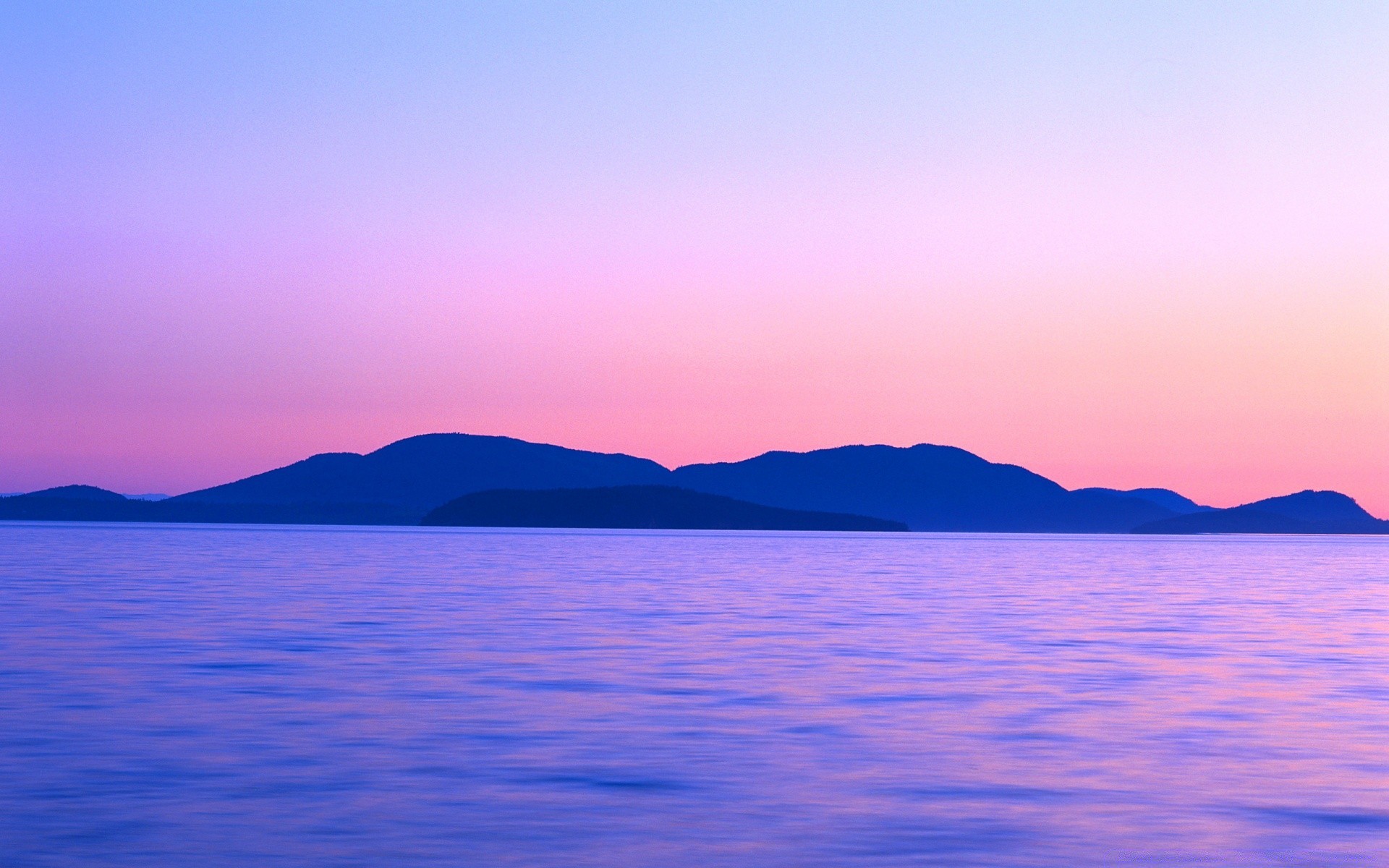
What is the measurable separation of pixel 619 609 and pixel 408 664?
14983mm

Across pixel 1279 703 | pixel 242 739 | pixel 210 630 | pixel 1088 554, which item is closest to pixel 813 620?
pixel 210 630

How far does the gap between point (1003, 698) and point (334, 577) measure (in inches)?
1599

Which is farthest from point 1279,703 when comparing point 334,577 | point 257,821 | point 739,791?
point 334,577

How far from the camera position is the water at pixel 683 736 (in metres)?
12.5

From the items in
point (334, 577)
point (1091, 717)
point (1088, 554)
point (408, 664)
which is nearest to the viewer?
point (1091, 717)

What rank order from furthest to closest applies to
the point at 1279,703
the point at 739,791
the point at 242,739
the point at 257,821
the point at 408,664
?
the point at 408,664
the point at 1279,703
the point at 242,739
the point at 739,791
the point at 257,821

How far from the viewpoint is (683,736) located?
1791cm

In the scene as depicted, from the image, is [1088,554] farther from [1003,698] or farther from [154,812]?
[154,812]

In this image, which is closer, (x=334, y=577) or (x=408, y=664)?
→ (x=408, y=664)

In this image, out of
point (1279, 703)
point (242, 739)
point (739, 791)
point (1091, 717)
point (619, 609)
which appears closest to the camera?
point (739, 791)

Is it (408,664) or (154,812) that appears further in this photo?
(408,664)

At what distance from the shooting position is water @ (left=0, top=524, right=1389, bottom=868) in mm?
12500

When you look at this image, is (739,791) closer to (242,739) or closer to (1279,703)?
(242,739)

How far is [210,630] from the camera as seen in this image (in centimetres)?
3175
